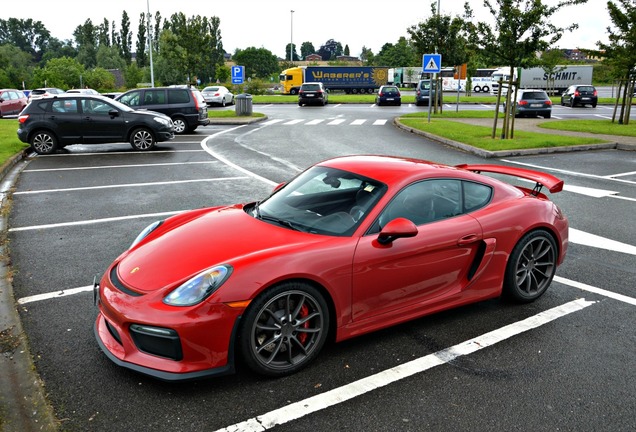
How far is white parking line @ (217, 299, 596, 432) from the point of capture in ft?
10.7

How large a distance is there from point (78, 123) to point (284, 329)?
1325cm

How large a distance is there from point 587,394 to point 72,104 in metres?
14.7

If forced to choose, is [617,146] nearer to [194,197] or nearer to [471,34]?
[471,34]

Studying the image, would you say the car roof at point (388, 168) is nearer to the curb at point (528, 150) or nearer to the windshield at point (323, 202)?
the windshield at point (323, 202)

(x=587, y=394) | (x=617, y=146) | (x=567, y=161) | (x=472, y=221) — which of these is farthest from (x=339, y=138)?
(x=587, y=394)

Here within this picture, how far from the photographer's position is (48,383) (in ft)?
11.9

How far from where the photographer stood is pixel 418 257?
4.19 meters

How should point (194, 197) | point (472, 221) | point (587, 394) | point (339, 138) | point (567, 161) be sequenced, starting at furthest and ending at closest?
point (339, 138), point (567, 161), point (194, 197), point (472, 221), point (587, 394)

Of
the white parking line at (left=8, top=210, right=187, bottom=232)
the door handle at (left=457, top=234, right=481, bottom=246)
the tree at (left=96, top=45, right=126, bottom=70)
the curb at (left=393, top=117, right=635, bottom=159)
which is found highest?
the tree at (left=96, top=45, right=126, bottom=70)

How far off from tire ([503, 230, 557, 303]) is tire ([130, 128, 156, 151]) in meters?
12.6

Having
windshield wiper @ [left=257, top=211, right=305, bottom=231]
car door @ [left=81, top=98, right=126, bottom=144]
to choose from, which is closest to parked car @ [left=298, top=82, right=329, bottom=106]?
car door @ [left=81, top=98, right=126, bottom=144]

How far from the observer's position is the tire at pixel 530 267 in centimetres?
485

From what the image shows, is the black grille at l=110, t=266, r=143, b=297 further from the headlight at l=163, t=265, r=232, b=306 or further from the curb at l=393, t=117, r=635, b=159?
the curb at l=393, t=117, r=635, b=159

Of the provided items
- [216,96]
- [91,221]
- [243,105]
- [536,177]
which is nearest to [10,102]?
[216,96]
